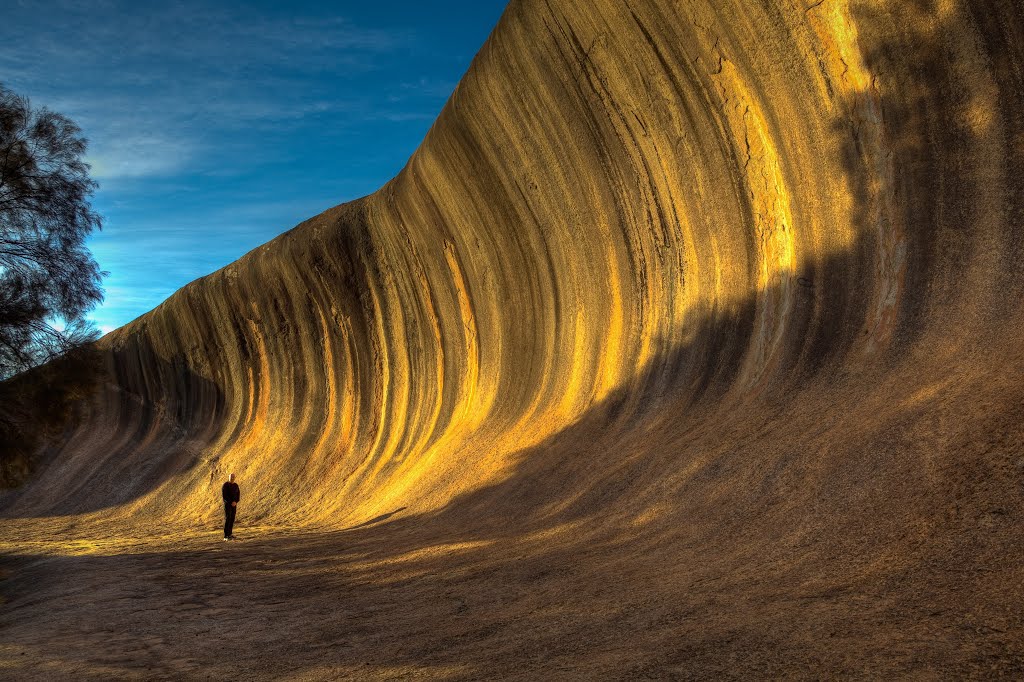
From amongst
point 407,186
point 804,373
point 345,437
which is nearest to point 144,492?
point 345,437

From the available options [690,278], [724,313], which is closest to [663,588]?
[724,313]

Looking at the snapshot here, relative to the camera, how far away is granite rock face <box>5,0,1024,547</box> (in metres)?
5.88

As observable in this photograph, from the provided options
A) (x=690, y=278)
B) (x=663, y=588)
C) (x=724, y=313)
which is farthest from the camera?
(x=690, y=278)

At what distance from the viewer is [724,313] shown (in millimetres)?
9164

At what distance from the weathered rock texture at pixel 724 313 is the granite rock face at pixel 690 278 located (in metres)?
0.04

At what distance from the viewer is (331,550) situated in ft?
33.1

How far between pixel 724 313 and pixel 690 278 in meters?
0.89

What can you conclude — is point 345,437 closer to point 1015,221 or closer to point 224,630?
point 224,630

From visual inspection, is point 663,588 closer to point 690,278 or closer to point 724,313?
point 724,313

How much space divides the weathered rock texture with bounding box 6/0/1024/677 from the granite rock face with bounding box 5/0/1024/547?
36 millimetres

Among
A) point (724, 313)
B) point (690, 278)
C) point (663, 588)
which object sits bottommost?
point (663, 588)

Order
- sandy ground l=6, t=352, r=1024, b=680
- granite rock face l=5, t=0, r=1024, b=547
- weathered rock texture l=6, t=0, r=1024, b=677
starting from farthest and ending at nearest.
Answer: granite rock face l=5, t=0, r=1024, b=547, weathered rock texture l=6, t=0, r=1024, b=677, sandy ground l=6, t=352, r=1024, b=680

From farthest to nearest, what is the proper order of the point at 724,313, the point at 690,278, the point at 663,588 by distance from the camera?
1. the point at 690,278
2. the point at 724,313
3. the point at 663,588

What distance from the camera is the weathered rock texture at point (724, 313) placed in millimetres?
4469
